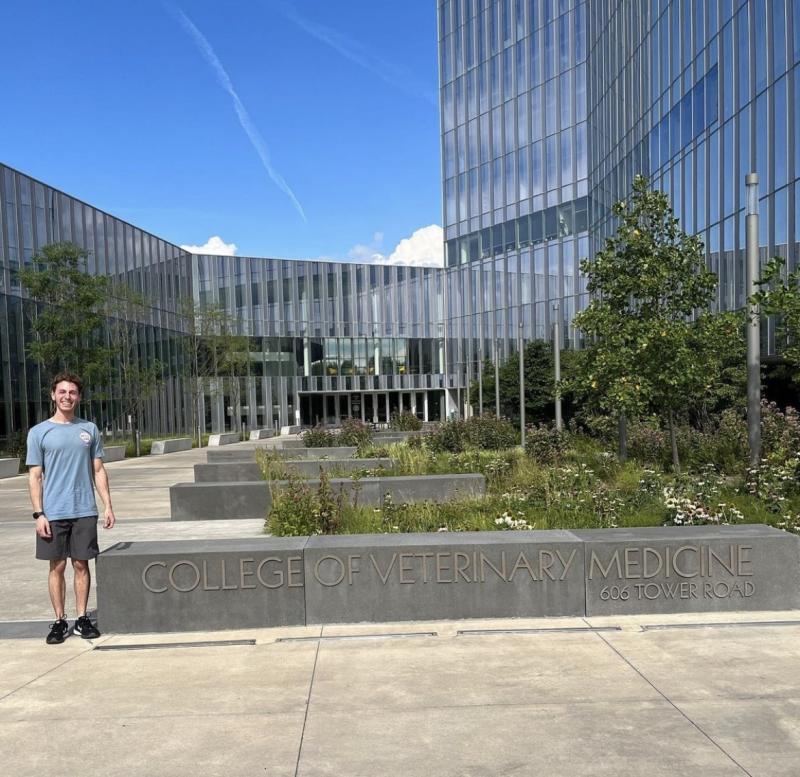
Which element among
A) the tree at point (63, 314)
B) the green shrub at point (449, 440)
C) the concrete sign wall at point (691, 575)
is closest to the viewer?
the concrete sign wall at point (691, 575)

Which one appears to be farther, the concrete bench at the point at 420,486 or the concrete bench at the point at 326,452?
the concrete bench at the point at 326,452

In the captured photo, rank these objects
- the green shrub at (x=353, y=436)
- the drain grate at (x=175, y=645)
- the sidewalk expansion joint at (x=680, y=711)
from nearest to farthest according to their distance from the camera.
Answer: the sidewalk expansion joint at (x=680, y=711) → the drain grate at (x=175, y=645) → the green shrub at (x=353, y=436)

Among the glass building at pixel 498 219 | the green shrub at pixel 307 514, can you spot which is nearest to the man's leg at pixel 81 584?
the green shrub at pixel 307 514

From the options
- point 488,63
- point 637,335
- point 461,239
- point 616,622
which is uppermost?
point 488,63

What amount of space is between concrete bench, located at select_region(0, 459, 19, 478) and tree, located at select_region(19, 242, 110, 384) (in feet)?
18.0

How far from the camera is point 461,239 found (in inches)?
2120

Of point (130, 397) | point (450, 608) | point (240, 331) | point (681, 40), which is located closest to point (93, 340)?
point (130, 397)

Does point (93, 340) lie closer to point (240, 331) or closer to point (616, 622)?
point (240, 331)

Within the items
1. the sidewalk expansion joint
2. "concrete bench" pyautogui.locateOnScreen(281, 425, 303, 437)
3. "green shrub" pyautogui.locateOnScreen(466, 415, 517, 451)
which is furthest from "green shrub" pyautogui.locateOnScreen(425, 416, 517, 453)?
"concrete bench" pyautogui.locateOnScreen(281, 425, 303, 437)

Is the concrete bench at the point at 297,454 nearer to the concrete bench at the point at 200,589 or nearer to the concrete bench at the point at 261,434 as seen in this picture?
the concrete bench at the point at 200,589

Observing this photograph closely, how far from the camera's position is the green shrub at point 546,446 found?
14.5 meters

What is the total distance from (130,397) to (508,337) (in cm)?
2539

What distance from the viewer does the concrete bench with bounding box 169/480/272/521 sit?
1216cm

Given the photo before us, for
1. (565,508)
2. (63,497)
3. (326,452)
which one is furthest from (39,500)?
(326,452)
